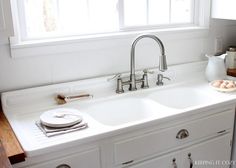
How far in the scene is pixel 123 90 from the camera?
1.94 m

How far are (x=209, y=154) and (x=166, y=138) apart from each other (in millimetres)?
392

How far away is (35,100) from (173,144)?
2.70 ft

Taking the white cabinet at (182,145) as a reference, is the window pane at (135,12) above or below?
above

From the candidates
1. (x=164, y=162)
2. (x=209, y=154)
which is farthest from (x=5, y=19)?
(x=209, y=154)

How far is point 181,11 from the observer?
7.61ft

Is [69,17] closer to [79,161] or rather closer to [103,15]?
[103,15]

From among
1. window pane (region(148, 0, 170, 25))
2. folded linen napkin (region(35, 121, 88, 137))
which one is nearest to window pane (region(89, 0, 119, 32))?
window pane (region(148, 0, 170, 25))

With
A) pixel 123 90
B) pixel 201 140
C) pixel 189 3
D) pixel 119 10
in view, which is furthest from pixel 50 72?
pixel 189 3

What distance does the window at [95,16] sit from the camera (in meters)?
1.80

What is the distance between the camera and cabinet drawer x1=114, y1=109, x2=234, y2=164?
1.48 meters

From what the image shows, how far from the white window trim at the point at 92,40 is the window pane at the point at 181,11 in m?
0.07

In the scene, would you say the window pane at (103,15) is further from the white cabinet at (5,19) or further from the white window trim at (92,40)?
the white cabinet at (5,19)

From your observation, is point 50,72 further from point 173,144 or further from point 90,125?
point 173,144

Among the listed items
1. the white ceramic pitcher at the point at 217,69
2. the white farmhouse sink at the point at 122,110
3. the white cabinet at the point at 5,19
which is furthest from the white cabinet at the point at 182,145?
the white cabinet at the point at 5,19
